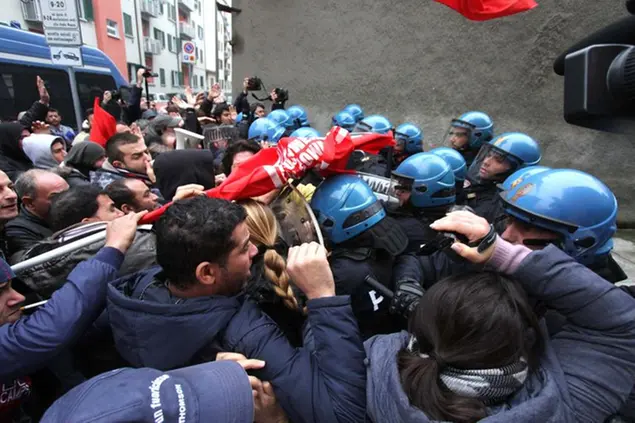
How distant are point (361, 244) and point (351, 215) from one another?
172 millimetres

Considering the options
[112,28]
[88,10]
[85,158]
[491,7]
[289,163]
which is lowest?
[85,158]

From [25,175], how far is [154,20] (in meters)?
44.0

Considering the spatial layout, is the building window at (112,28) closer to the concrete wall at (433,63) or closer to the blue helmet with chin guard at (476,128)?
the concrete wall at (433,63)

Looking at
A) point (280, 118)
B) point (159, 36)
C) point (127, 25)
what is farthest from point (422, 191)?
point (159, 36)

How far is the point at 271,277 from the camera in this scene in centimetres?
151

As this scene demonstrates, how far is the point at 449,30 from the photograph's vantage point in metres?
7.98

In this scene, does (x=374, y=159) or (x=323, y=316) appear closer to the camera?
(x=323, y=316)

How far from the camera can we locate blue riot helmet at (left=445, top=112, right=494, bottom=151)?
4.92 meters

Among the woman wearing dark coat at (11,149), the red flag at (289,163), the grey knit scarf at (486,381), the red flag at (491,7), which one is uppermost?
the red flag at (491,7)

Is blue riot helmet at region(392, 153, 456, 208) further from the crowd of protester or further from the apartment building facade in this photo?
the apartment building facade

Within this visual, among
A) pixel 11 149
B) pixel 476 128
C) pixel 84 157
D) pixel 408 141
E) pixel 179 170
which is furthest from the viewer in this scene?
pixel 408 141

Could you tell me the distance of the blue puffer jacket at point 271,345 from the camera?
1185 mm

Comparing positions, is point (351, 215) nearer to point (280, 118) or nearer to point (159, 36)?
point (280, 118)

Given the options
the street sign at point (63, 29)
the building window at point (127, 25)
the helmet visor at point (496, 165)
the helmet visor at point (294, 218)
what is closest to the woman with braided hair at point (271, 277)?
the helmet visor at point (294, 218)
